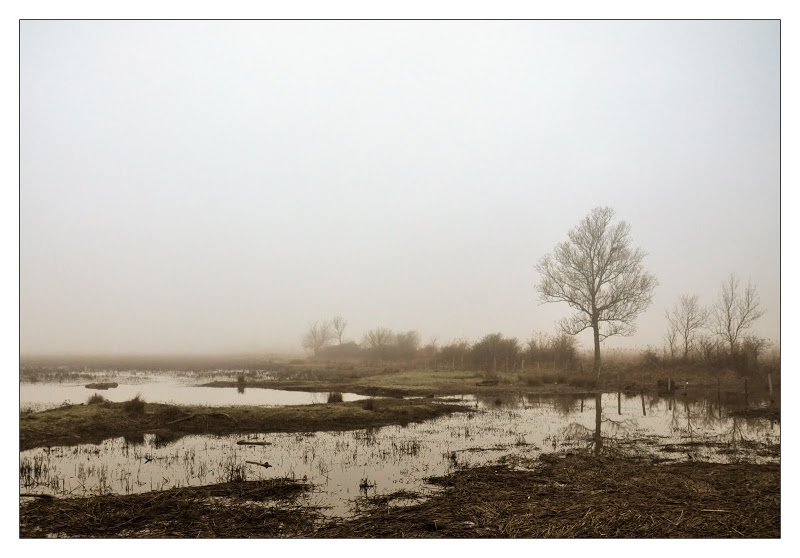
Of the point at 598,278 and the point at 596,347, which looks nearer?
the point at 598,278

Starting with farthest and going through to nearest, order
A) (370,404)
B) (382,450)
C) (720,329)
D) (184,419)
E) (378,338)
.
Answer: (720,329), (378,338), (370,404), (184,419), (382,450)

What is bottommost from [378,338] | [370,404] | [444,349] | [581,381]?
[581,381]

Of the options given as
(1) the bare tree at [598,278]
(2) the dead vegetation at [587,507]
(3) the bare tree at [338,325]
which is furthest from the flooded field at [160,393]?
(1) the bare tree at [598,278]

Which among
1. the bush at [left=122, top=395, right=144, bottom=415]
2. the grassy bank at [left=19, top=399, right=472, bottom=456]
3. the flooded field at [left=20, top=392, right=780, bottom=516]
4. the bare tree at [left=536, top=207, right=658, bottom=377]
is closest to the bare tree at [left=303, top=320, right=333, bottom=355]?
the grassy bank at [left=19, top=399, right=472, bottom=456]

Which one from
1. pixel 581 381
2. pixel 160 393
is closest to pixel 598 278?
pixel 581 381

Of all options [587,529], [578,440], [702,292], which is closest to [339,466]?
[587,529]

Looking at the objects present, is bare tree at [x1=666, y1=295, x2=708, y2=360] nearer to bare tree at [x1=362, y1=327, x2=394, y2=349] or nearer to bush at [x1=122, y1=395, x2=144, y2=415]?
bare tree at [x1=362, y1=327, x2=394, y2=349]

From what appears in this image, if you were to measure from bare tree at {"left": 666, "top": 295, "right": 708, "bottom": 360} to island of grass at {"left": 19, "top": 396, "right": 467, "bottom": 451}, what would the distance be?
9.89 metres

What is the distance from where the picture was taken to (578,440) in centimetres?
1466

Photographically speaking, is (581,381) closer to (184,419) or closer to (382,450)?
(382,450)

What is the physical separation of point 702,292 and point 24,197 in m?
21.0

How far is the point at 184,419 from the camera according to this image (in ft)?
50.7

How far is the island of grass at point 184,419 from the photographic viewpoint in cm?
1394

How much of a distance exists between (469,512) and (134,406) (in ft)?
36.1
